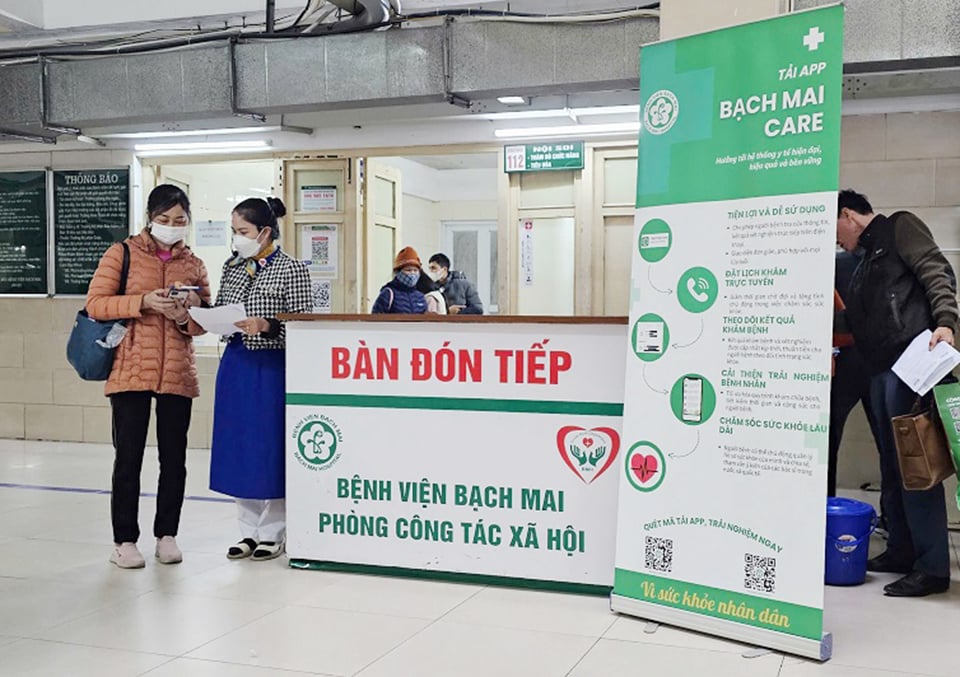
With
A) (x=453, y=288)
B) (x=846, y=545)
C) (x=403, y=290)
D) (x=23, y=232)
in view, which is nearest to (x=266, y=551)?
(x=846, y=545)

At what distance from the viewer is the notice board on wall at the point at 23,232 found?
7543mm

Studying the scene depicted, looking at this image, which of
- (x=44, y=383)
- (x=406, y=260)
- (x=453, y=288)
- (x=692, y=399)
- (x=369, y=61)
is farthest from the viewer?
(x=453, y=288)

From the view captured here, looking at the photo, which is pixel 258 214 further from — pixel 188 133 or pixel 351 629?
pixel 188 133

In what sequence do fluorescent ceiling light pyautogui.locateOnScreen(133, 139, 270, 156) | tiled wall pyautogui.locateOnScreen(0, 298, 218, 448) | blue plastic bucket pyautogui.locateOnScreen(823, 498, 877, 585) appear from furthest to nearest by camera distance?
tiled wall pyautogui.locateOnScreen(0, 298, 218, 448), fluorescent ceiling light pyautogui.locateOnScreen(133, 139, 270, 156), blue plastic bucket pyautogui.locateOnScreen(823, 498, 877, 585)

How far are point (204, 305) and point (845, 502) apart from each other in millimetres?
2774

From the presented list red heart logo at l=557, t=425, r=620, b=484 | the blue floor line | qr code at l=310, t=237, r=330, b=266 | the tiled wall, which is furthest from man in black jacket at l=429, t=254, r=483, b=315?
red heart logo at l=557, t=425, r=620, b=484

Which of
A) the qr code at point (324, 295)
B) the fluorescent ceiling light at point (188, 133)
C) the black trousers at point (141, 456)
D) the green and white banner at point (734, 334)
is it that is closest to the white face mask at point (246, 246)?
the black trousers at point (141, 456)

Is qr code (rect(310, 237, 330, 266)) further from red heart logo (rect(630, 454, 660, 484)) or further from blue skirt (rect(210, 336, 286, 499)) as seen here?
red heart logo (rect(630, 454, 660, 484))

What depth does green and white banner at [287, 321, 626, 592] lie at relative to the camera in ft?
11.7

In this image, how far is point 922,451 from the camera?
3.53m

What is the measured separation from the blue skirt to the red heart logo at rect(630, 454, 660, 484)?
5.17 feet

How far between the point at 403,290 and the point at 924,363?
11.1 ft

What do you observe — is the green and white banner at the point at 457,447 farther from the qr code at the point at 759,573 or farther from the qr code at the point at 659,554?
the qr code at the point at 759,573

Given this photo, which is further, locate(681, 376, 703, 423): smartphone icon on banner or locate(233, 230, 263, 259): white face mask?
locate(233, 230, 263, 259): white face mask
